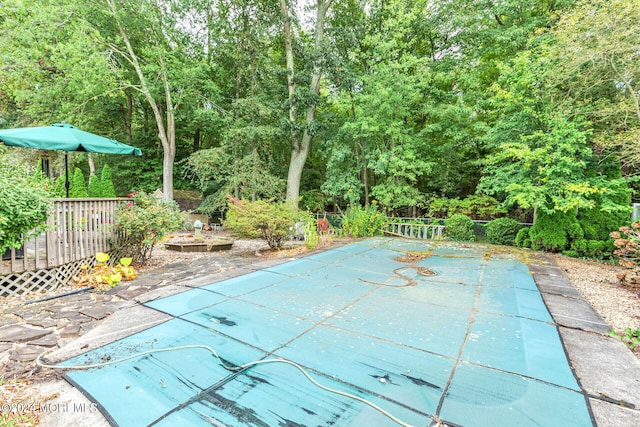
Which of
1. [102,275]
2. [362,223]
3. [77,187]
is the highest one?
[77,187]

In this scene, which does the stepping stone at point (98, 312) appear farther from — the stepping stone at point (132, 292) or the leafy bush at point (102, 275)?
the leafy bush at point (102, 275)

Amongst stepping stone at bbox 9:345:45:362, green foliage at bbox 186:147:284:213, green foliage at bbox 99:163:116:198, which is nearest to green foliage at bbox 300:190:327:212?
green foliage at bbox 186:147:284:213

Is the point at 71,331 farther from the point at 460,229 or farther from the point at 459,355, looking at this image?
the point at 460,229

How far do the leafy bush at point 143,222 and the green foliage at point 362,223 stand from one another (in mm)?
4610

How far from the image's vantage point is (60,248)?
3.73 metres

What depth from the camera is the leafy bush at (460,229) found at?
834cm

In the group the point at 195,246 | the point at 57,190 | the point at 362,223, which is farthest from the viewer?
the point at 362,223

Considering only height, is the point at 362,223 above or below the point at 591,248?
above

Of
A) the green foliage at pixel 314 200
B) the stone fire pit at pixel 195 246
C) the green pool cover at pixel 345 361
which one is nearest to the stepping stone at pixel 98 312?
the green pool cover at pixel 345 361

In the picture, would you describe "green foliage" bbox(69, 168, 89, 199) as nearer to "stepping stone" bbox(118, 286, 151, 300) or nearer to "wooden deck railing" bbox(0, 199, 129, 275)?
"wooden deck railing" bbox(0, 199, 129, 275)

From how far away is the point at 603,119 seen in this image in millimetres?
5492

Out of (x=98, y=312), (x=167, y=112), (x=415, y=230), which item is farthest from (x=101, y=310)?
(x=167, y=112)

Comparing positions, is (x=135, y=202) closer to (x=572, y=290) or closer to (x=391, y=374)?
(x=391, y=374)

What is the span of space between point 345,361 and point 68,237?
3985 mm
